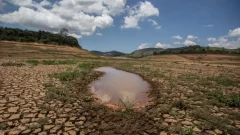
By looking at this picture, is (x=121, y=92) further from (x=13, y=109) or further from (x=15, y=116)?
(x=15, y=116)

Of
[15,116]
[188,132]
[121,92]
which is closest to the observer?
[188,132]

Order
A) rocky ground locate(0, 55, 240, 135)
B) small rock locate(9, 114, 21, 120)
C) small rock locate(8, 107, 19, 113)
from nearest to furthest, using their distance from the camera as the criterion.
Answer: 1. rocky ground locate(0, 55, 240, 135)
2. small rock locate(9, 114, 21, 120)
3. small rock locate(8, 107, 19, 113)

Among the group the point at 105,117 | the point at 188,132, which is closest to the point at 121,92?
the point at 105,117

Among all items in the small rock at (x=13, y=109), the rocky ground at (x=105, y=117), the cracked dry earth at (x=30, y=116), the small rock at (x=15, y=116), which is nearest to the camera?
the cracked dry earth at (x=30, y=116)

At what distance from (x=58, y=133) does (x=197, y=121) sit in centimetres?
346

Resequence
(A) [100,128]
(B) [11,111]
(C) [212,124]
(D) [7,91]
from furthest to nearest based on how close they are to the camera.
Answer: (D) [7,91] < (B) [11,111] < (C) [212,124] < (A) [100,128]

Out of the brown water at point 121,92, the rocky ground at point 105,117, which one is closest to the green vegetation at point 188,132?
the rocky ground at point 105,117

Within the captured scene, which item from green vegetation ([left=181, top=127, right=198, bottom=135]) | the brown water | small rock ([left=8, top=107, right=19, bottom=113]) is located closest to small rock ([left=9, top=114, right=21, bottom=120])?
small rock ([left=8, top=107, right=19, bottom=113])

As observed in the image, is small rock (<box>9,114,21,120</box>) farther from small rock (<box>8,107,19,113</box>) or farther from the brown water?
the brown water

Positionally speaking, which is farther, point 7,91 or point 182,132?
point 7,91

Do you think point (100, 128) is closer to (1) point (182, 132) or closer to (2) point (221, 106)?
(1) point (182, 132)

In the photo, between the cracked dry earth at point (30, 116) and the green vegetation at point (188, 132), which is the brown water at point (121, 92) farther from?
the green vegetation at point (188, 132)

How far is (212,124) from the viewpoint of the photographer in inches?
165

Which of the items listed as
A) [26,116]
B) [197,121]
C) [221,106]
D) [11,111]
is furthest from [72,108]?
[221,106]
